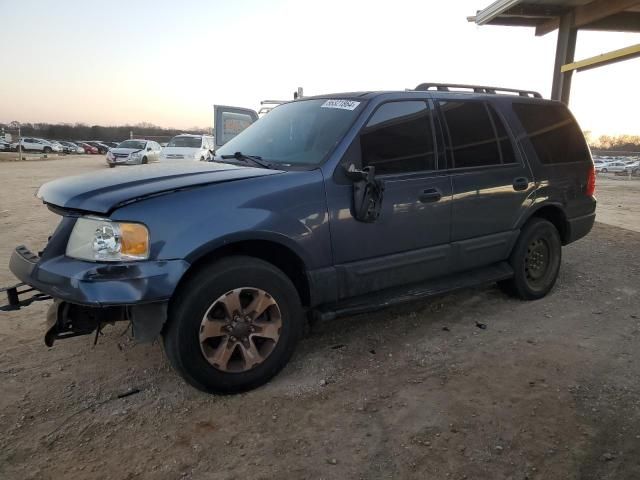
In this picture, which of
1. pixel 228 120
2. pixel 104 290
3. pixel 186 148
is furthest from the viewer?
pixel 186 148

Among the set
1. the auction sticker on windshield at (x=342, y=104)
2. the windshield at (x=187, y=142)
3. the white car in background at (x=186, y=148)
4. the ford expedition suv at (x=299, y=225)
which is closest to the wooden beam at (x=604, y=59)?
the ford expedition suv at (x=299, y=225)

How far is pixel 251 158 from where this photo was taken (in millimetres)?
3805

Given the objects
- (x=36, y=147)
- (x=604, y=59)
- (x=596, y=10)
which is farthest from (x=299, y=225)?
(x=36, y=147)

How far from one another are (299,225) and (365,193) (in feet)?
1.76

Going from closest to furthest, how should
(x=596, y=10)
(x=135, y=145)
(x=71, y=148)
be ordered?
(x=596, y=10), (x=135, y=145), (x=71, y=148)

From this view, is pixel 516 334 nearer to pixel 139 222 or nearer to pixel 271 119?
pixel 271 119

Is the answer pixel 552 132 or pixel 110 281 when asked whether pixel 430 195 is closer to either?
pixel 552 132

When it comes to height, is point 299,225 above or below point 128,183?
below

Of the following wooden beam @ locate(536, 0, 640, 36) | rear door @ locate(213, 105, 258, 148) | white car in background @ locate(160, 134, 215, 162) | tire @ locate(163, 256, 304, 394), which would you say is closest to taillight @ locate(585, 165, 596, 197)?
tire @ locate(163, 256, 304, 394)

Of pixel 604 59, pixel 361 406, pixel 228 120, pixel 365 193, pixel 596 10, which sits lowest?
pixel 361 406

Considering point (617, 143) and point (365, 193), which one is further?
point (617, 143)

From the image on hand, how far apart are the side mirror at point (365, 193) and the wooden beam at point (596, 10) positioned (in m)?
7.99

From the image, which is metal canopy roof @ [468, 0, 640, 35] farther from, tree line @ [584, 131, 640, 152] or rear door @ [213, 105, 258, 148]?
tree line @ [584, 131, 640, 152]

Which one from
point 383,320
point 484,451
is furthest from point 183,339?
point 383,320
